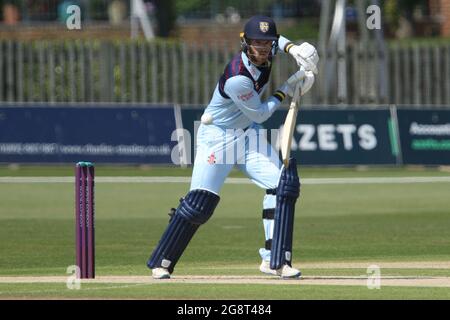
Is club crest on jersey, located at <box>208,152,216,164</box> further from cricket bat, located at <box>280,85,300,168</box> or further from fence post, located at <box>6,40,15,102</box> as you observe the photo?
fence post, located at <box>6,40,15,102</box>

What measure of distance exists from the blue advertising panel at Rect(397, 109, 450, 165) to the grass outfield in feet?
1.22

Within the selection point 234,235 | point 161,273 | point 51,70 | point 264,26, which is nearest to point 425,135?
point 51,70

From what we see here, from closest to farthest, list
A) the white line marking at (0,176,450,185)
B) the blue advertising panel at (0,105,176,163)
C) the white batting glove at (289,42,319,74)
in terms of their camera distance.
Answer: the white batting glove at (289,42,319,74)
the white line marking at (0,176,450,185)
the blue advertising panel at (0,105,176,163)

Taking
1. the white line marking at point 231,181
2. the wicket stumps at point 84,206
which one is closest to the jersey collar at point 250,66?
the wicket stumps at point 84,206

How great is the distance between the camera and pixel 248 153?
41.4 ft

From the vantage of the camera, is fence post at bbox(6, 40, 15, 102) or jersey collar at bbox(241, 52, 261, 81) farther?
fence post at bbox(6, 40, 15, 102)

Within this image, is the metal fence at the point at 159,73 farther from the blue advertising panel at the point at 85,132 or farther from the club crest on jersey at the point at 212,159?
the club crest on jersey at the point at 212,159

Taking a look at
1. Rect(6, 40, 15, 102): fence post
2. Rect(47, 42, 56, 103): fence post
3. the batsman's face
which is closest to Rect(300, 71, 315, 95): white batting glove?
the batsman's face

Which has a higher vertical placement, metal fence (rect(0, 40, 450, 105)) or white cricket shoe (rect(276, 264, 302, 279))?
metal fence (rect(0, 40, 450, 105))

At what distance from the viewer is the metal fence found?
104 feet

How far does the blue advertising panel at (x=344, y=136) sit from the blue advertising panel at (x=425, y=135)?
231mm

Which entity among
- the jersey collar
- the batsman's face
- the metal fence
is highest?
the batsman's face

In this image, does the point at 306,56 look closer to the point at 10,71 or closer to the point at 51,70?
the point at 51,70
